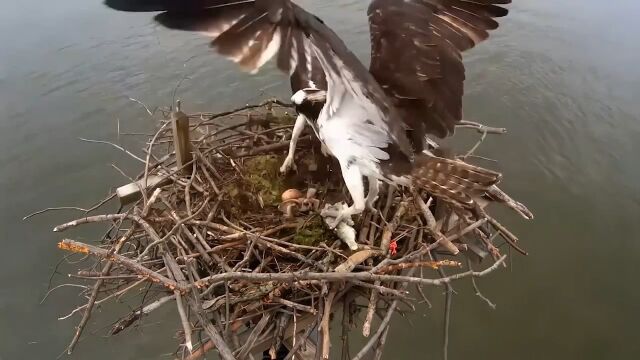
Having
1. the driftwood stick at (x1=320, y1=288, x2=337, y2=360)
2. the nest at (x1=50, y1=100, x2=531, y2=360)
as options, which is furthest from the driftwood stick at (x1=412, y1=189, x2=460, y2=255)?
the driftwood stick at (x1=320, y1=288, x2=337, y2=360)

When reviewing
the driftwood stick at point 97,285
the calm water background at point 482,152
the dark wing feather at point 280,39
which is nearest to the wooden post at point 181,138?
the driftwood stick at point 97,285

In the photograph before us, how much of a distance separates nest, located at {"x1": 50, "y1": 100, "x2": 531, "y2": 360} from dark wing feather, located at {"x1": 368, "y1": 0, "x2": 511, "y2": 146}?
34cm

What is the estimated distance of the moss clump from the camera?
6.33 feet

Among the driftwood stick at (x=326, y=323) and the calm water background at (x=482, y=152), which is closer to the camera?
the driftwood stick at (x=326, y=323)

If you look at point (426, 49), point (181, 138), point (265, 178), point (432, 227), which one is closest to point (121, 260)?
point (181, 138)

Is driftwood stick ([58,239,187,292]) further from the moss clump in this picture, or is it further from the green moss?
the green moss

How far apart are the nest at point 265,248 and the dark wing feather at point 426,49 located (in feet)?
1.11

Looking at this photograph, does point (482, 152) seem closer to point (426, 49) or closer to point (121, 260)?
point (426, 49)

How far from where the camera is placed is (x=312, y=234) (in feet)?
6.36

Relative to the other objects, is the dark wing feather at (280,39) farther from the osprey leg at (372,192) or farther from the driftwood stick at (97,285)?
the driftwood stick at (97,285)

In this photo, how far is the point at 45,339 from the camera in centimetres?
337

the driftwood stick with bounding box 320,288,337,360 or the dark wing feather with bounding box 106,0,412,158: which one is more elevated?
the dark wing feather with bounding box 106,0,412,158

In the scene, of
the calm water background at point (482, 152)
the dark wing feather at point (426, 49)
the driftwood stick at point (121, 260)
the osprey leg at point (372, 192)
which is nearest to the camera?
the driftwood stick at point (121, 260)

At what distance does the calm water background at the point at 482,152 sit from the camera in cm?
352
